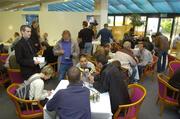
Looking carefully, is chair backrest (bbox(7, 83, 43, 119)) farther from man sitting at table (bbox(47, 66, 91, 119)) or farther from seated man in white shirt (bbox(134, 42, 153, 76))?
seated man in white shirt (bbox(134, 42, 153, 76))

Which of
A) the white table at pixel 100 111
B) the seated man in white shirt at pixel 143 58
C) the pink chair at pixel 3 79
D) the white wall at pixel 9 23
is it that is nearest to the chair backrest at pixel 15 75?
the pink chair at pixel 3 79

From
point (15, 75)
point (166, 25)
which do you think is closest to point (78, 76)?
point (15, 75)

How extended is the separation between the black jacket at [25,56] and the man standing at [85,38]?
2.98 meters

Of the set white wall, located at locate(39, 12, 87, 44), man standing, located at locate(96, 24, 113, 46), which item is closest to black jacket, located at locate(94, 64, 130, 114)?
man standing, located at locate(96, 24, 113, 46)

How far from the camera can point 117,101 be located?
9.08 feet

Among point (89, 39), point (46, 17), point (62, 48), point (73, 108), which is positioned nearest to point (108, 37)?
point (89, 39)

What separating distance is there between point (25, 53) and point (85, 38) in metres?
3.27

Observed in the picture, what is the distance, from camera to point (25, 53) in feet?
11.3

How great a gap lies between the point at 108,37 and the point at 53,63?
2680mm

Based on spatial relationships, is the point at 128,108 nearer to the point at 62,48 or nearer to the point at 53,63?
the point at 62,48

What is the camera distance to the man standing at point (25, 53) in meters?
3.33

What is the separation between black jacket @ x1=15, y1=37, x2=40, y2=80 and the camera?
3348 mm

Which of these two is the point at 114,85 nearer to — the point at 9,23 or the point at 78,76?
the point at 78,76

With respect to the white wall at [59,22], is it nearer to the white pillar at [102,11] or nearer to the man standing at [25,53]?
the white pillar at [102,11]
